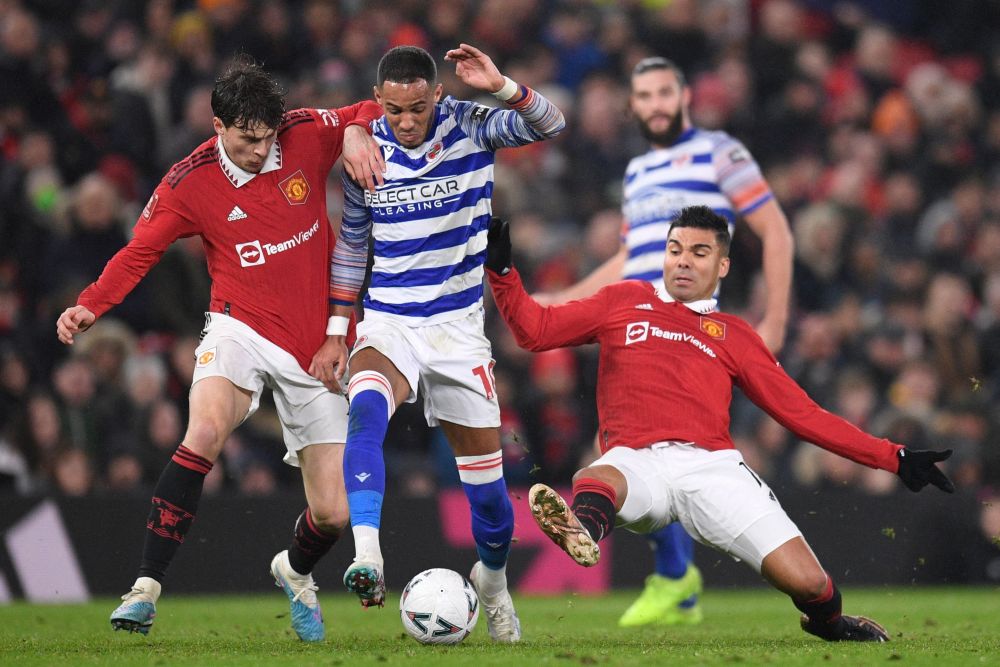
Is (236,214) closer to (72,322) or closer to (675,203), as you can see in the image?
(72,322)

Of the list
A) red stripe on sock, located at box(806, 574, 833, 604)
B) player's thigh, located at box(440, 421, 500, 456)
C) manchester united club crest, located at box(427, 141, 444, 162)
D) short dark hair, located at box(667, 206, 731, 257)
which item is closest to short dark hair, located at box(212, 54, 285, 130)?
manchester united club crest, located at box(427, 141, 444, 162)

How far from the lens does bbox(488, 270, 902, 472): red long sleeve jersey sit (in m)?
6.13

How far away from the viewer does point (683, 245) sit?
251 inches

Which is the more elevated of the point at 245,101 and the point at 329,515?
the point at 245,101

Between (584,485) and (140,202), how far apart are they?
5921mm

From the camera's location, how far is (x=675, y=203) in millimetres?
7664

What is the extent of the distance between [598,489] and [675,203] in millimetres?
2393

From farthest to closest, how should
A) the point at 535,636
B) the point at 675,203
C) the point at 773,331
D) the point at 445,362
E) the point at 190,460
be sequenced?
the point at 675,203 < the point at 773,331 < the point at 535,636 < the point at 445,362 < the point at 190,460

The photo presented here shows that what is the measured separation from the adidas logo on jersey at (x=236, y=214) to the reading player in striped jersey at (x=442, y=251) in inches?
17.9

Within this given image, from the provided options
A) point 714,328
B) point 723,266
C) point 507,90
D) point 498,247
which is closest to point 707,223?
point 723,266

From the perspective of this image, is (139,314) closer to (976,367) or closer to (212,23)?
(212,23)

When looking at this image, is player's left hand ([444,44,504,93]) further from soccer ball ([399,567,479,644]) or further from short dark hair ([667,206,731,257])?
soccer ball ([399,567,479,644])

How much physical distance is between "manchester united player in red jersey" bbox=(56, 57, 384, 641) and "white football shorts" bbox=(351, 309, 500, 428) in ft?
1.29

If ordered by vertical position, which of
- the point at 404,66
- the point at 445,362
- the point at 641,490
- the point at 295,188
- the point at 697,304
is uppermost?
the point at 404,66
